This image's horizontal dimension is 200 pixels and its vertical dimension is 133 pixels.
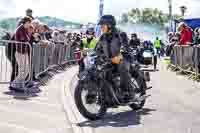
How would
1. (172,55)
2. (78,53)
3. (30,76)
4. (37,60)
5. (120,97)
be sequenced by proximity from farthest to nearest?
(172,55) < (78,53) < (37,60) < (30,76) < (120,97)

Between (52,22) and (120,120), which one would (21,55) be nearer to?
(120,120)

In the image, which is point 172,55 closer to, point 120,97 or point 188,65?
point 188,65

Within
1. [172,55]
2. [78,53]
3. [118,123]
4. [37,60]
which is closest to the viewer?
[118,123]

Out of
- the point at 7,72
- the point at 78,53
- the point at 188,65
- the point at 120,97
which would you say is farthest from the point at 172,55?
the point at 120,97

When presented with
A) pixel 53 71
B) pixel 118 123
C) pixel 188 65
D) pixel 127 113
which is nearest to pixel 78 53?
pixel 53 71

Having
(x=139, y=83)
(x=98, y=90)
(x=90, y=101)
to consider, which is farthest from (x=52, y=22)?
(x=90, y=101)

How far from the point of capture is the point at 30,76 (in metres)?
14.5

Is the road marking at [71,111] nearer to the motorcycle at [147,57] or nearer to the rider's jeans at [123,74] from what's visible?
the rider's jeans at [123,74]

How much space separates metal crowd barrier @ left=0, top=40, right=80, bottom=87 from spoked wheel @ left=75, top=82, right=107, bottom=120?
382cm

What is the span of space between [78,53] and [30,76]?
19.2ft

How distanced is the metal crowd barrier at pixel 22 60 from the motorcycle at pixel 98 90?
135 inches

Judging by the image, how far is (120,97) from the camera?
1078 cm

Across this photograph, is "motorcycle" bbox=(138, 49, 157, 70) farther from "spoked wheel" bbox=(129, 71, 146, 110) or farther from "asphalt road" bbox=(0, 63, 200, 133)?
"spoked wheel" bbox=(129, 71, 146, 110)

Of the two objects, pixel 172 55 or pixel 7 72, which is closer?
pixel 7 72
